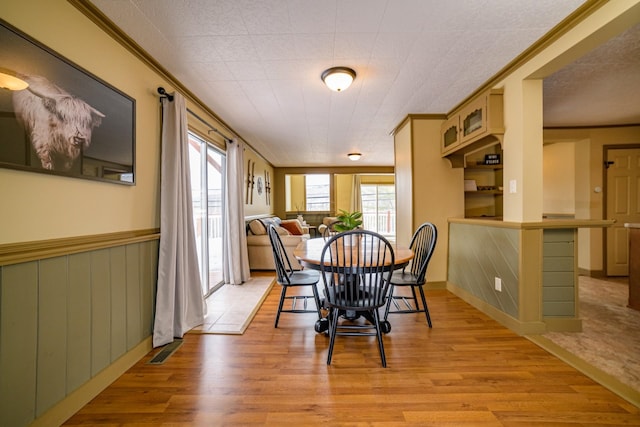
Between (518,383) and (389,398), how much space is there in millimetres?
839

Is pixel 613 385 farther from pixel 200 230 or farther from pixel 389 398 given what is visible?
pixel 200 230

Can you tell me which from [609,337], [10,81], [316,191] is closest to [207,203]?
[10,81]

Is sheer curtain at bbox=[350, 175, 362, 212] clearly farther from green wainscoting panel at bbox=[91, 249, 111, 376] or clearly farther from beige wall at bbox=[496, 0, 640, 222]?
green wainscoting panel at bbox=[91, 249, 111, 376]

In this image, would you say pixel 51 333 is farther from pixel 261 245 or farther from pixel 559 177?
pixel 559 177

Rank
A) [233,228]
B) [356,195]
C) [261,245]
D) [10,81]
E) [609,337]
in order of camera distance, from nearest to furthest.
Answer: [10,81] → [609,337] → [233,228] → [261,245] → [356,195]

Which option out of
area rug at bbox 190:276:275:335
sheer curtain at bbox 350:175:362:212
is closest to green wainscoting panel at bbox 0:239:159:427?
area rug at bbox 190:276:275:335

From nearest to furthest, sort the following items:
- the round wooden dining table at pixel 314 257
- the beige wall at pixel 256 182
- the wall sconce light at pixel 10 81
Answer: the wall sconce light at pixel 10 81 < the round wooden dining table at pixel 314 257 < the beige wall at pixel 256 182

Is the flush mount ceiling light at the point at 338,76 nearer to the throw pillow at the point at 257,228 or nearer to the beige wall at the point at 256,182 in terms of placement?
the beige wall at the point at 256,182

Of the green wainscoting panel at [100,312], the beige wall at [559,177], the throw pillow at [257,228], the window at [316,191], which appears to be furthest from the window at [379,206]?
the green wainscoting panel at [100,312]

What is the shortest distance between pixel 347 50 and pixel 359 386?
2.35 meters

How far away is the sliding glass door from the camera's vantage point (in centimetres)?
354

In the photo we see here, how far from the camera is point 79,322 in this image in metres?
1.58

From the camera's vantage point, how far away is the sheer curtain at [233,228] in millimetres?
4090

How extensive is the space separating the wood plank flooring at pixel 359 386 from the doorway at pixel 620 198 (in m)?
3.36
